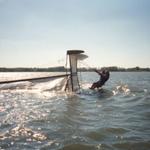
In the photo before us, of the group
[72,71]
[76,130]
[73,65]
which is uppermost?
[73,65]

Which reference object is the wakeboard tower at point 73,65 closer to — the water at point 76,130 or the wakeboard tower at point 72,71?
the wakeboard tower at point 72,71

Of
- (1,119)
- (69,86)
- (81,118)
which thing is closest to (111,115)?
(81,118)

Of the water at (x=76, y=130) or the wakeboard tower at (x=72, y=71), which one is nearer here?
the water at (x=76, y=130)

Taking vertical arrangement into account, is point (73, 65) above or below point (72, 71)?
above

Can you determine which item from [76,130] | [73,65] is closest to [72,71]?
[73,65]

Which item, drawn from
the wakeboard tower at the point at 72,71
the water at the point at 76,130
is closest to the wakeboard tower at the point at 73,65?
the wakeboard tower at the point at 72,71

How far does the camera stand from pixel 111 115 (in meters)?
13.3

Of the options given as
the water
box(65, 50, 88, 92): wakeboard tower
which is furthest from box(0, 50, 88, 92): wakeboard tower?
the water

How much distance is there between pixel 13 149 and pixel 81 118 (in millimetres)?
5130

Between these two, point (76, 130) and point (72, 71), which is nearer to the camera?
point (76, 130)

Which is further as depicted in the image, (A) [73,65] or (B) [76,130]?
(A) [73,65]

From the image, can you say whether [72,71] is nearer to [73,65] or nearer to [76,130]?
[73,65]

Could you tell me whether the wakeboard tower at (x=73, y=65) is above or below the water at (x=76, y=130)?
above

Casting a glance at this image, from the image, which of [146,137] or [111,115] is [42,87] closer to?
[111,115]
